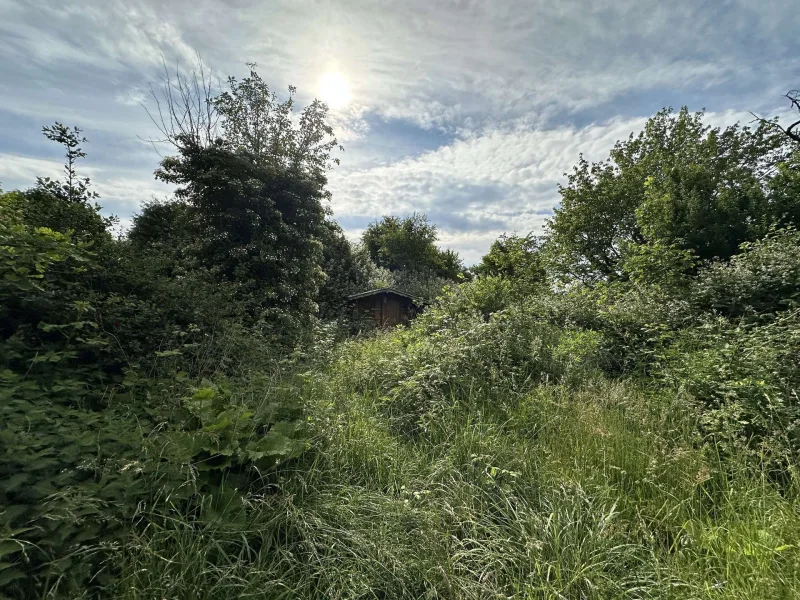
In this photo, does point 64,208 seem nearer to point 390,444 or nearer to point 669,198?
point 390,444

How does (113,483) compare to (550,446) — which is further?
(550,446)

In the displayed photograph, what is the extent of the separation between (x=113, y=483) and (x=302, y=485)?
1.06 metres

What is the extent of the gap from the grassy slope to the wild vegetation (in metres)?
0.02

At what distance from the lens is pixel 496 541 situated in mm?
2010

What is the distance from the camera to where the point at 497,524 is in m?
2.29

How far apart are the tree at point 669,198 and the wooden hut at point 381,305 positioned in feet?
24.7

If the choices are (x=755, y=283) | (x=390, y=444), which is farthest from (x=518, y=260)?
(x=390, y=444)

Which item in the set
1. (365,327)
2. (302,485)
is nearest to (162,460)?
(302,485)

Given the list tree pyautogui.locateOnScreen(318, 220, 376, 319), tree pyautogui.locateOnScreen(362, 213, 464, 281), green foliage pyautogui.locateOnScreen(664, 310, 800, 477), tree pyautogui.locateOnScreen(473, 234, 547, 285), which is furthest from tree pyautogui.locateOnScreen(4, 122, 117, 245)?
tree pyautogui.locateOnScreen(362, 213, 464, 281)

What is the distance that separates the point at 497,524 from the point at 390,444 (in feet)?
3.64

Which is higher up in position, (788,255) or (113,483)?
(788,255)

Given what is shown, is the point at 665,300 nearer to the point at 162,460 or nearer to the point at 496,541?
the point at 496,541

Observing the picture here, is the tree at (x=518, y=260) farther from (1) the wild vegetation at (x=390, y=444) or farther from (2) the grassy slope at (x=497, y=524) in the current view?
(2) the grassy slope at (x=497, y=524)

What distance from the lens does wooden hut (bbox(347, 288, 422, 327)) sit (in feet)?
52.9
